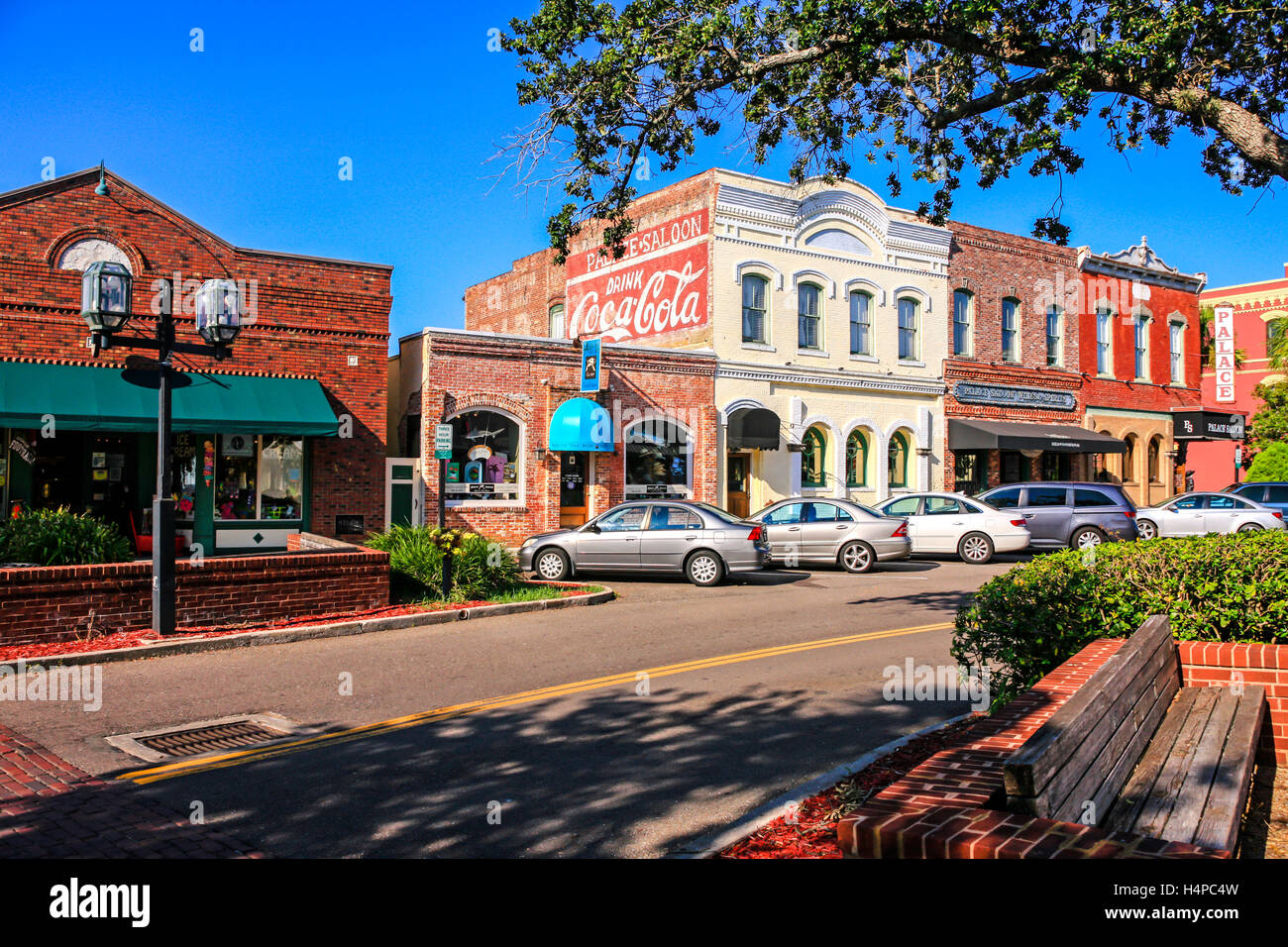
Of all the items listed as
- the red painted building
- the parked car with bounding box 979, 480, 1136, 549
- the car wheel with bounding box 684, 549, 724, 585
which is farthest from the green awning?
the red painted building

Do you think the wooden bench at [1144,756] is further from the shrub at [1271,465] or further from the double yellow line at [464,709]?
the shrub at [1271,465]

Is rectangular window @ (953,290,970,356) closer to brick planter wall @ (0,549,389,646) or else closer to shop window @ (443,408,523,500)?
shop window @ (443,408,523,500)

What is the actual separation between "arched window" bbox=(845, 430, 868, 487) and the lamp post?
19025 mm

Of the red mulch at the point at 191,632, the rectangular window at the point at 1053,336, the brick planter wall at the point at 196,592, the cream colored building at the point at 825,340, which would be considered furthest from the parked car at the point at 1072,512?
the brick planter wall at the point at 196,592

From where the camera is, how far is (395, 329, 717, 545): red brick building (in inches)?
826

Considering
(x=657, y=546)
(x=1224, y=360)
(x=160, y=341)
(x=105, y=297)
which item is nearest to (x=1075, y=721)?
(x=160, y=341)

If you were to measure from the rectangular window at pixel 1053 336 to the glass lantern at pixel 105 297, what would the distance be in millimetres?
29012

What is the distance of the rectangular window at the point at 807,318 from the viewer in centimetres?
2627

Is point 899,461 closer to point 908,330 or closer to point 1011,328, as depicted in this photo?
point 908,330

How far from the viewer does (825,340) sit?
26.6 metres

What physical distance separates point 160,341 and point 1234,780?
11.1 m
